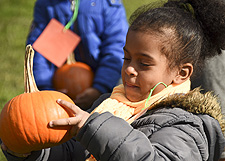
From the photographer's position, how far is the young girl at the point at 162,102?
5.93 feet

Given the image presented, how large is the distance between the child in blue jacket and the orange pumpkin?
158 cm

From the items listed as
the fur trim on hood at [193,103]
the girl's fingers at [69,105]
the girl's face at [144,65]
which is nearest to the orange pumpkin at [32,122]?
the girl's fingers at [69,105]

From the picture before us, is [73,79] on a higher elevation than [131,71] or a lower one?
lower

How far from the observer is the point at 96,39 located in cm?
369

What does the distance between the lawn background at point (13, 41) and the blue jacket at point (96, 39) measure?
1190 millimetres

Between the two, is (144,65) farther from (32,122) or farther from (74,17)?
(74,17)

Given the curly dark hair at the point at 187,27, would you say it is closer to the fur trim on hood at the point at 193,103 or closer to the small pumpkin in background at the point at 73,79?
the fur trim on hood at the point at 193,103

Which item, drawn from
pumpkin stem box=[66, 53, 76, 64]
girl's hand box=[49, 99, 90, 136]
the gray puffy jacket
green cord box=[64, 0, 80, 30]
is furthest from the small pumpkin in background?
girl's hand box=[49, 99, 90, 136]

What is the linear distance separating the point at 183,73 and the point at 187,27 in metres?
0.27

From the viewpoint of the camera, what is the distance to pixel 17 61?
20.6 ft

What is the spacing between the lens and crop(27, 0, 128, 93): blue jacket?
3.63 metres

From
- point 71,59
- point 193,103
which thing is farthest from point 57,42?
point 193,103

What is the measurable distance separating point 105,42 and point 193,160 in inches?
79.0

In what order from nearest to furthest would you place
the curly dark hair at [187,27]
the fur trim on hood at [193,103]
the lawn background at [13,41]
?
1. the fur trim on hood at [193,103]
2. the curly dark hair at [187,27]
3. the lawn background at [13,41]
